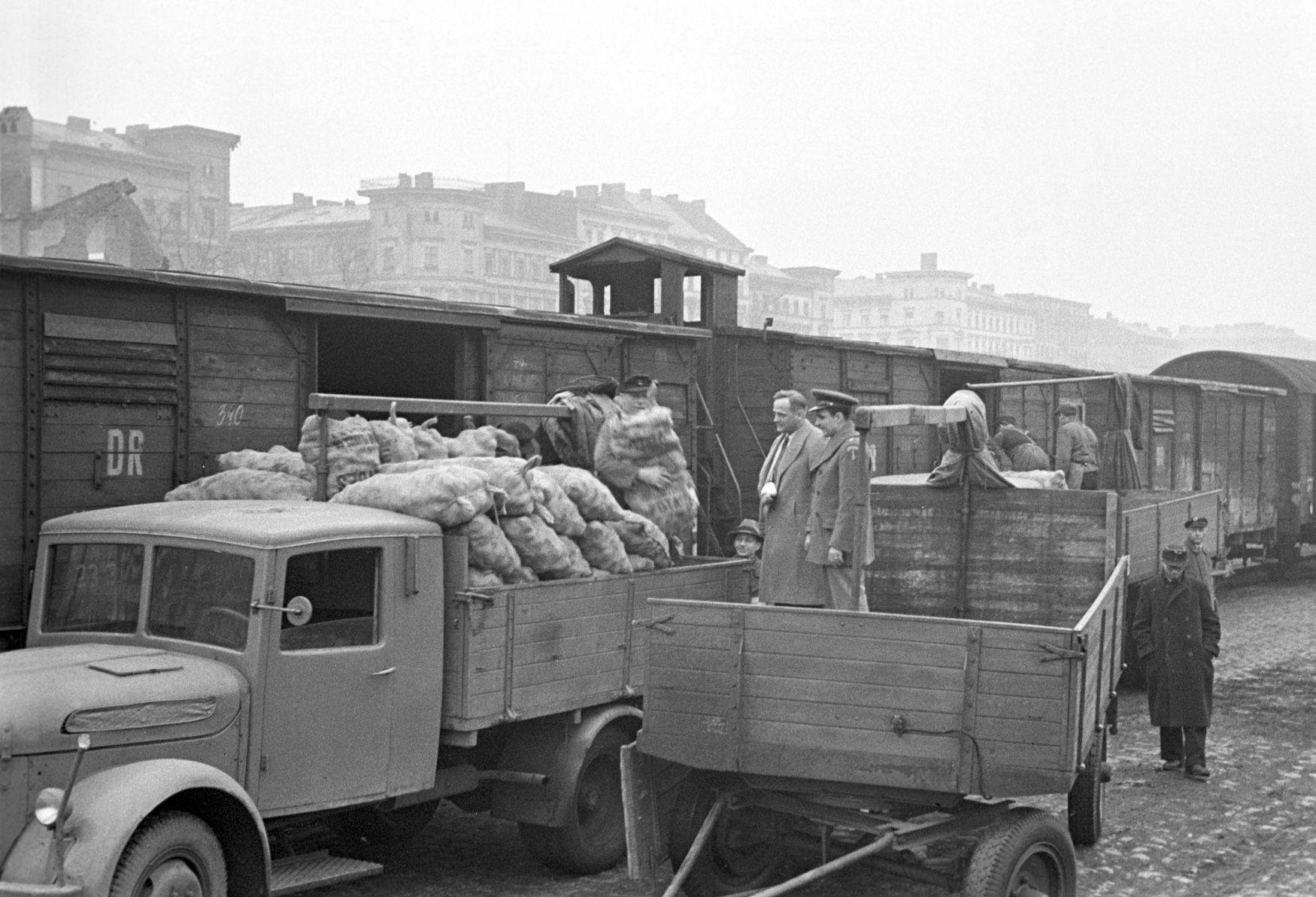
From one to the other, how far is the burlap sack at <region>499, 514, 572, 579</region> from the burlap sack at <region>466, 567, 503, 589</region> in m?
0.32

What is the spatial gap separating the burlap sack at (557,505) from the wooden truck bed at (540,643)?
0.40 m

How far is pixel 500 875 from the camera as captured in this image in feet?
23.2

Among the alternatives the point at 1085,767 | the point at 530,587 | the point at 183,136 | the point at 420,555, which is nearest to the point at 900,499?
the point at 1085,767

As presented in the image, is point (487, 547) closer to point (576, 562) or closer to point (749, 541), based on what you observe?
point (576, 562)

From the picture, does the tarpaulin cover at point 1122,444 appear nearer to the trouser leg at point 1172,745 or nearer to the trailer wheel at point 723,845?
the trouser leg at point 1172,745

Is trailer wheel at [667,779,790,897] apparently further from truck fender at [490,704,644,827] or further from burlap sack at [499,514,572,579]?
burlap sack at [499,514,572,579]

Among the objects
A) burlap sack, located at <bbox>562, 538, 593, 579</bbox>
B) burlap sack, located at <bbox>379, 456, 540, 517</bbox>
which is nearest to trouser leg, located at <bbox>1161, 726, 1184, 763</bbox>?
burlap sack, located at <bbox>562, 538, 593, 579</bbox>

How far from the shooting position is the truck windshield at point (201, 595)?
560 cm

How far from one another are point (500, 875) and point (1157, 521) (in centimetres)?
693

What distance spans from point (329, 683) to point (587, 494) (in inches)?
94.2

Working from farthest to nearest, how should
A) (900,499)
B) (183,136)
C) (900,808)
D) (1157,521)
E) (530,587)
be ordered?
(183,136)
(1157,521)
(900,499)
(530,587)
(900,808)

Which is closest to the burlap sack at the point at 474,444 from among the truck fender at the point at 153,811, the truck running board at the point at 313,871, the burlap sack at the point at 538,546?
the burlap sack at the point at 538,546

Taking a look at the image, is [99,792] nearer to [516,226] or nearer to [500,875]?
[500,875]

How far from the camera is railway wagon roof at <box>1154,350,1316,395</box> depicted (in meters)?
25.0
